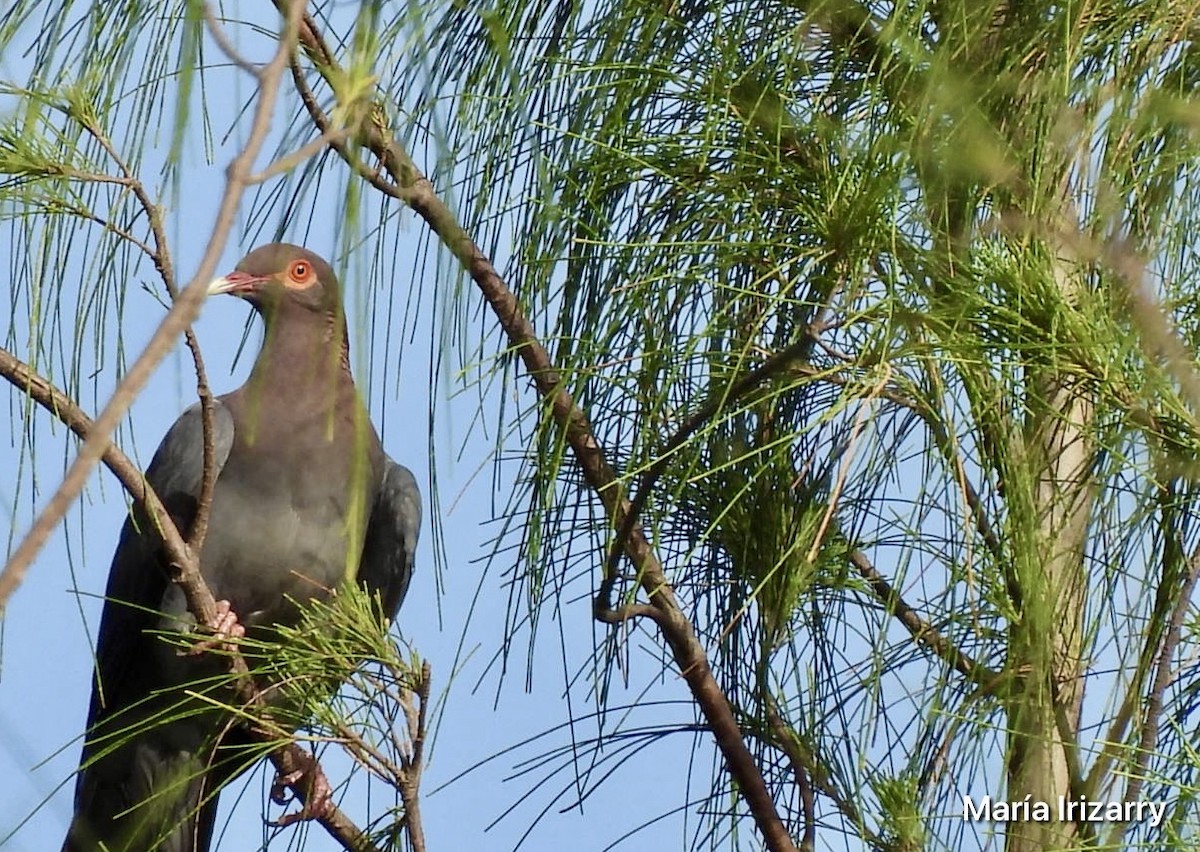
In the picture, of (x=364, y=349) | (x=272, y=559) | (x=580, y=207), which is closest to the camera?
(x=364, y=349)

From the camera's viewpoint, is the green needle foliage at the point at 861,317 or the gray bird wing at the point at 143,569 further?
the gray bird wing at the point at 143,569

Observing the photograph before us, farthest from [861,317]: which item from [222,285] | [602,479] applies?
[222,285]

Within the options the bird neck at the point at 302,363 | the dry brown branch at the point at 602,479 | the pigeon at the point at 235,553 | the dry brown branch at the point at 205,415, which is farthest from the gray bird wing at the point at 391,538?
the dry brown branch at the point at 602,479

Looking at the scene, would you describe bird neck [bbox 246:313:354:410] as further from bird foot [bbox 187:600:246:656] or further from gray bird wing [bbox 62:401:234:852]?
bird foot [bbox 187:600:246:656]

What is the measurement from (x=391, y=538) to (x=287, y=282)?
496 millimetres

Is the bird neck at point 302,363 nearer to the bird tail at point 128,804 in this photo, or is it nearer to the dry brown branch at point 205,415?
the bird tail at point 128,804

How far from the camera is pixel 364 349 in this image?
840mm

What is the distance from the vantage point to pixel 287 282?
3.07 meters

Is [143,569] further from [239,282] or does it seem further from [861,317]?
[861,317]

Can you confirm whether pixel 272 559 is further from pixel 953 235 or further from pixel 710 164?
pixel 953 235

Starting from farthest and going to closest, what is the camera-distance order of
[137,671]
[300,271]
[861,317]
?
[300,271] < [137,671] < [861,317]

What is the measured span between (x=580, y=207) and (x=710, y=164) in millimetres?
187

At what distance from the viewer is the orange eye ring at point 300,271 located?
3105mm

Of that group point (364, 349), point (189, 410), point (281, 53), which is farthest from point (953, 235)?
point (189, 410)
